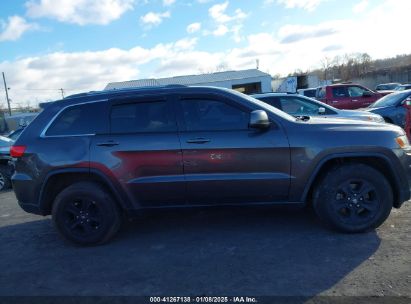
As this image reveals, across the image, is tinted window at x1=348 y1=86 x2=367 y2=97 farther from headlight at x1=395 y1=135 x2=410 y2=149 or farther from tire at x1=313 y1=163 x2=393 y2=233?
tire at x1=313 y1=163 x2=393 y2=233

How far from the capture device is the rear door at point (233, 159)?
4.32 metres

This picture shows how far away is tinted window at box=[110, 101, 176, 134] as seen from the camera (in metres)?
4.48

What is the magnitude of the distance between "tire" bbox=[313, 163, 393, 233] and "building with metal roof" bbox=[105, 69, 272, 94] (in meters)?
38.7

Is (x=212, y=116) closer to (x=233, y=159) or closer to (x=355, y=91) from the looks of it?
(x=233, y=159)

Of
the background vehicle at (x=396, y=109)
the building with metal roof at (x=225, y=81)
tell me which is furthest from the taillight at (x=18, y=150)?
the building with metal roof at (x=225, y=81)

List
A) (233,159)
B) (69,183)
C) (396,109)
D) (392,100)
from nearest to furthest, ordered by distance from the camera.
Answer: (233,159) → (69,183) → (396,109) → (392,100)

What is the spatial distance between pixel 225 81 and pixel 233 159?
41.5m

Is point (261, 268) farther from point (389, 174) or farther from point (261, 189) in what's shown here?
point (389, 174)

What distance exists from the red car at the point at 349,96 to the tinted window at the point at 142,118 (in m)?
12.7

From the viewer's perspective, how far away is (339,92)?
621 inches

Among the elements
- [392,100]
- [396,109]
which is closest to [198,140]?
[396,109]

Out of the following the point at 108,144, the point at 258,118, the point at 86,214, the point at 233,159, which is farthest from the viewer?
the point at 86,214

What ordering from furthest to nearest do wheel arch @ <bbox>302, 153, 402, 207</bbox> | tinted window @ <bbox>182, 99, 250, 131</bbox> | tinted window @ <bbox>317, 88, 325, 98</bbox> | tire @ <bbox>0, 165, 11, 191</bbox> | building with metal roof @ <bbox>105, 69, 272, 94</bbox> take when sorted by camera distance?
building with metal roof @ <bbox>105, 69, 272, 94</bbox> → tinted window @ <bbox>317, 88, 325, 98</bbox> → tire @ <bbox>0, 165, 11, 191</bbox> → tinted window @ <bbox>182, 99, 250, 131</bbox> → wheel arch @ <bbox>302, 153, 402, 207</bbox>

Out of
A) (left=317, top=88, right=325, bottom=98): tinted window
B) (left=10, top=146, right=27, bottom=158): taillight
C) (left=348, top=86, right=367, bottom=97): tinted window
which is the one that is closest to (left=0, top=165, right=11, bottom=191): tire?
(left=10, top=146, right=27, bottom=158): taillight
